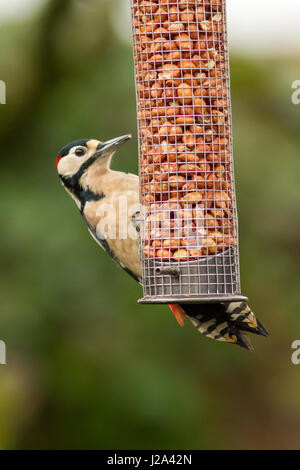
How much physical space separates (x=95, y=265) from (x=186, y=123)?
3.89 metres

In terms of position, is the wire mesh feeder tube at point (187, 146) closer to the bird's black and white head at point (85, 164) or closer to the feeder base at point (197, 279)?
the feeder base at point (197, 279)

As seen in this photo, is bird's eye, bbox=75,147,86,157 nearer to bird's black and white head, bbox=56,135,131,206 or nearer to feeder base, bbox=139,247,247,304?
bird's black and white head, bbox=56,135,131,206

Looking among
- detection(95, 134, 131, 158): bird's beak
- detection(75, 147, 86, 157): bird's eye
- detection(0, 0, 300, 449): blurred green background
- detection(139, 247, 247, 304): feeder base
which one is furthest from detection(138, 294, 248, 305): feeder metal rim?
detection(0, 0, 300, 449): blurred green background

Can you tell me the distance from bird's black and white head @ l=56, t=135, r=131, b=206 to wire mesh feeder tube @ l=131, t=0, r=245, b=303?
75 cm

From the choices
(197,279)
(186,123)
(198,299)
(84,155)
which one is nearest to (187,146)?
(186,123)

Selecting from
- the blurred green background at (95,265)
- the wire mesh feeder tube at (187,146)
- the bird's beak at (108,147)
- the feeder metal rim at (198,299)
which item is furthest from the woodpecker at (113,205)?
the blurred green background at (95,265)

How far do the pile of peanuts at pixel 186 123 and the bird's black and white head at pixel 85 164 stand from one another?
73 cm

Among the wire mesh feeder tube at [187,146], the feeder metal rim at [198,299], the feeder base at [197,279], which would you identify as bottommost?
the feeder metal rim at [198,299]

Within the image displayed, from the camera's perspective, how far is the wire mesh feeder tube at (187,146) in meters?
5.35

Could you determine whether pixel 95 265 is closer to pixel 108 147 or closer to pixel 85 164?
pixel 85 164

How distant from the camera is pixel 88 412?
31.4ft

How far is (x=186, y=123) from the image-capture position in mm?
5398

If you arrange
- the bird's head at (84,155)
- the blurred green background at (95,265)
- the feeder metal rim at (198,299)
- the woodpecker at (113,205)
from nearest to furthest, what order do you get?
the feeder metal rim at (198,299) → the woodpecker at (113,205) → the bird's head at (84,155) → the blurred green background at (95,265)

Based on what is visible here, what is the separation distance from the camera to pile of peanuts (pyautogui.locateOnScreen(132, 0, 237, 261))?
5375 mm
